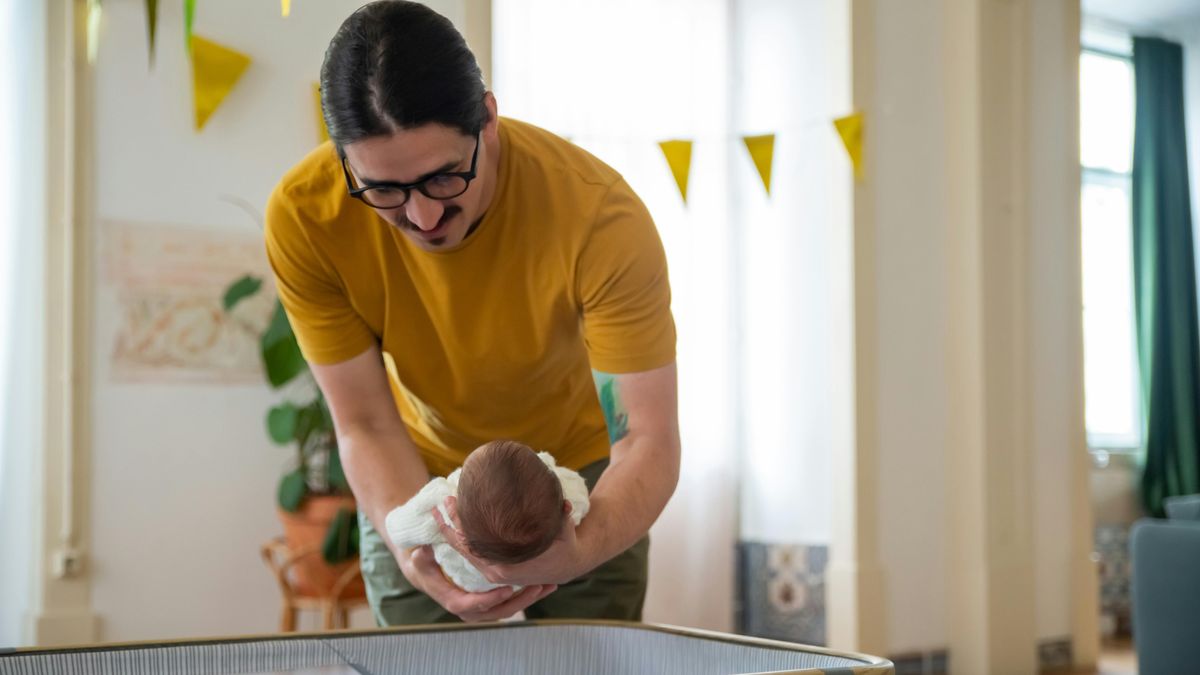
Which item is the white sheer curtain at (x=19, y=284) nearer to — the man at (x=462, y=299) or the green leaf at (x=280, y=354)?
the green leaf at (x=280, y=354)

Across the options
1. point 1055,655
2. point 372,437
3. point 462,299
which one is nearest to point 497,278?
point 462,299

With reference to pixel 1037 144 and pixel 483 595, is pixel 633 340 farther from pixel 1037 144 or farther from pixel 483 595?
pixel 1037 144

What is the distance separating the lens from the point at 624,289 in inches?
60.7

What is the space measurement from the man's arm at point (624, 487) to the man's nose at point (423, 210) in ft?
1.01

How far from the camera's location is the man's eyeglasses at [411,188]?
134cm

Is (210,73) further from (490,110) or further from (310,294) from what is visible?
(490,110)

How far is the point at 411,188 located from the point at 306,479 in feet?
6.34

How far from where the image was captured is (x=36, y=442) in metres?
3.14

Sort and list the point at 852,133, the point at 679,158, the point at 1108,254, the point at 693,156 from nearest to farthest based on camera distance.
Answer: the point at 679,158 < the point at 852,133 < the point at 693,156 < the point at 1108,254

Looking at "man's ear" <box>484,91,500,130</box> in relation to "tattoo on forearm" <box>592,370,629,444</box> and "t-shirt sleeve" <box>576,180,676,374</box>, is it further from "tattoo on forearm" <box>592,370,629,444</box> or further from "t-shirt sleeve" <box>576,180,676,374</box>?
"tattoo on forearm" <box>592,370,629,444</box>

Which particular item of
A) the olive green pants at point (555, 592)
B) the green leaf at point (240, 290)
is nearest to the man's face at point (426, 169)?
the olive green pants at point (555, 592)

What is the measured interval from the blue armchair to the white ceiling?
9.81 feet

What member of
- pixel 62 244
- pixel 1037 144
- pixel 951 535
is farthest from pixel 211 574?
pixel 1037 144

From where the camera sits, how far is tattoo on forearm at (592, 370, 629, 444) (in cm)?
159
